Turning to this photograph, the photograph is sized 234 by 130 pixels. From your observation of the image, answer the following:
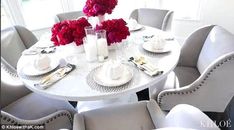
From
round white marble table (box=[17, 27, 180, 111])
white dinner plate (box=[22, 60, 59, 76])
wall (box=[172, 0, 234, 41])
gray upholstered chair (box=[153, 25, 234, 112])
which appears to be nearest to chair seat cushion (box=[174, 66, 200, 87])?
gray upholstered chair (box=[153, 25, 234, 112])

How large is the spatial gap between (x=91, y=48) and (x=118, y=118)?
48 centimetres

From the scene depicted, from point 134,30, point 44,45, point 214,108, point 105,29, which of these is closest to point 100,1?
point 105,29

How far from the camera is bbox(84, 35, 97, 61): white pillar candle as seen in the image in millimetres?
1149

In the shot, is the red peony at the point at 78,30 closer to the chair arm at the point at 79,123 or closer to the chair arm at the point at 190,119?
the chair arm at the point at 79,123

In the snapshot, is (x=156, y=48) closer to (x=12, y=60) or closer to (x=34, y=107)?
(x=34, y=107)

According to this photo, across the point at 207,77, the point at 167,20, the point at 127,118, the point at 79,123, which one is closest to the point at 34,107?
the point at 79,123

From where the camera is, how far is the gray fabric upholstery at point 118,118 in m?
1.01

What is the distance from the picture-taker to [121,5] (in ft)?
10.3

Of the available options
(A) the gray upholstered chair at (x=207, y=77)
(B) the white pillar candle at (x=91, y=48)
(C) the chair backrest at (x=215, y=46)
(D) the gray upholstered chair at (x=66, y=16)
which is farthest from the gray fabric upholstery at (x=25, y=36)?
(C) the chair backrest at (x=215, y=46)

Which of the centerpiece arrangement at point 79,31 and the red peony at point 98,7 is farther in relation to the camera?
the red peony at point 98,7

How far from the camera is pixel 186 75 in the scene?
150 cm

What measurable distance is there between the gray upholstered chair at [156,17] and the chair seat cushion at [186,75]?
0.69 metres

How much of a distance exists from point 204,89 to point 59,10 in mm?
2636

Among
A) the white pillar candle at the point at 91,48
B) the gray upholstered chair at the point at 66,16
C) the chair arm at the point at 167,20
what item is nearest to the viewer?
the white pillar candle at the point at 91,48
